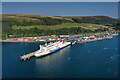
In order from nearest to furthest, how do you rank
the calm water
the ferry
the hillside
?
the calm water → the ferry → the hillside

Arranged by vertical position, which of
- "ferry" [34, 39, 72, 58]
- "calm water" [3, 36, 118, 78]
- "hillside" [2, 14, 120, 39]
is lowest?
"calm water" [3, 36, 118, 78]

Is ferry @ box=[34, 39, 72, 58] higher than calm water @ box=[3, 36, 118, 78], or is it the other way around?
ferry @ box=[34, 39, 72, 58]

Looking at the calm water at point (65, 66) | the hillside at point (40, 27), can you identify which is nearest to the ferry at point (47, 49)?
the calm water at point (65, 66)

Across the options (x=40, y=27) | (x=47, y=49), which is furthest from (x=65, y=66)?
(x=40, y=27)

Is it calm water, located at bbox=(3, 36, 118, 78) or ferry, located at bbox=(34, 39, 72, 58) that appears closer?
calm water, located at bbox=(3, 36, 118, 78)

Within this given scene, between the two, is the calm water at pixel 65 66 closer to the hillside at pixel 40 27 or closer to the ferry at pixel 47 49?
the ferry at pixel 47 49

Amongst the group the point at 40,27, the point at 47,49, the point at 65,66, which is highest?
the point at 40,27

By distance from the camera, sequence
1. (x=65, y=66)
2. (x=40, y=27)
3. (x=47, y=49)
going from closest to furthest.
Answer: (x=65, y=66)
(x=47, y=49)
(x=40, y=27)

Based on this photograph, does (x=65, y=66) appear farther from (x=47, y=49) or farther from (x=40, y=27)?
(x=40, y=27)

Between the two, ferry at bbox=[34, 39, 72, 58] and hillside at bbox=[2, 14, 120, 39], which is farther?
hillside at bbox=[2, 14, 120, 39]

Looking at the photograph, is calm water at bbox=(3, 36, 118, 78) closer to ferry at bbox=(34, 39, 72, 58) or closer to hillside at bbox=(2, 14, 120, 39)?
ferry at bbox=(34, 39, 72, 58)

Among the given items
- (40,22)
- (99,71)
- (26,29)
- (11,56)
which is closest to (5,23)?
(26,29)

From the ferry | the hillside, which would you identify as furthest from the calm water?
the hillside

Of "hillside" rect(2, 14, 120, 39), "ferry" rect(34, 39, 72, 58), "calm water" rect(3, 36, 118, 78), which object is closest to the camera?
"calm water" rect(3, 36, 118, 78)
